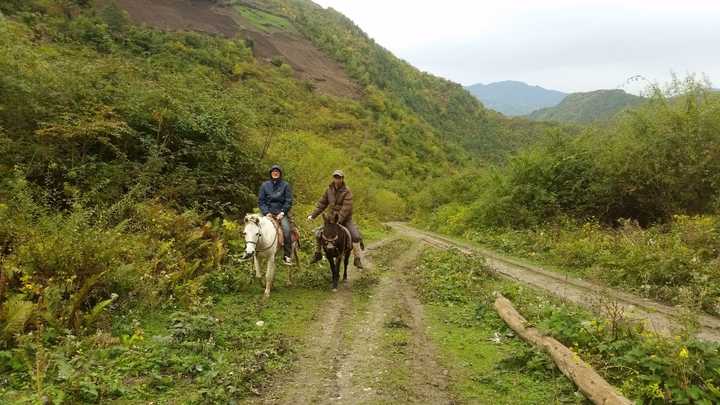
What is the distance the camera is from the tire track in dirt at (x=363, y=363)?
18.7 feet

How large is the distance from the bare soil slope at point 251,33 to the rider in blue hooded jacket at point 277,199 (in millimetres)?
66579

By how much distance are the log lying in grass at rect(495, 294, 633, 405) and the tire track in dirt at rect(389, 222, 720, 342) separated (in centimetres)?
123

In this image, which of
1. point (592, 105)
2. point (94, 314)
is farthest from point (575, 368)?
point (592, 105)

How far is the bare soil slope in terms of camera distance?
7106cm

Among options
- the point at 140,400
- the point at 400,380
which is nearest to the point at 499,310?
the point at 400,380

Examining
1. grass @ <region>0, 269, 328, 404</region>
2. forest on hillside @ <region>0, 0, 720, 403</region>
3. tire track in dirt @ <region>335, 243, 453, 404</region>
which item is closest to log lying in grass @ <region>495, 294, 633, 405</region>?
forest on hillside @ <region>0, 0, 720, 403</region>

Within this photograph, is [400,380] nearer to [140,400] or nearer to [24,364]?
[140,400]

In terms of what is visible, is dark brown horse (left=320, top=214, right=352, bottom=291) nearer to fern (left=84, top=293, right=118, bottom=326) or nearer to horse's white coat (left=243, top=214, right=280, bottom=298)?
horse's white coat (left=243, top=214, right=280, bottom=298)

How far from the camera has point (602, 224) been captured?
2028 centimetres

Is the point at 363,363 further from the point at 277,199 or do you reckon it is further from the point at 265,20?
the point at 265,20

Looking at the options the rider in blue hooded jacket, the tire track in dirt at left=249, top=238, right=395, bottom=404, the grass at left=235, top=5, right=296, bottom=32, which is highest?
the grass at left=235, top=5, right=296, bottom=32

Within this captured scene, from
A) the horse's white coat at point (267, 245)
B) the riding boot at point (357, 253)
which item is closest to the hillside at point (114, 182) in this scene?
the horse's white coat at point (267, 245)

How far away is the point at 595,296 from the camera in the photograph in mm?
11141

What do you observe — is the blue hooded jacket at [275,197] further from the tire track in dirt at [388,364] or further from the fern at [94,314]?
the fern at [94,314]
